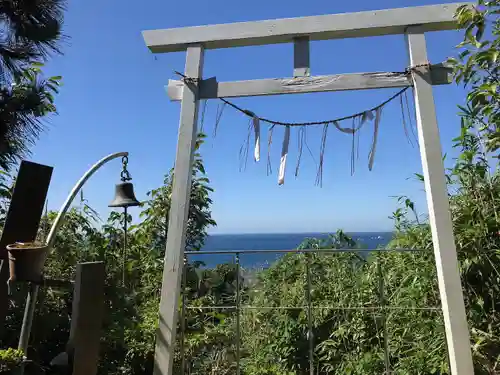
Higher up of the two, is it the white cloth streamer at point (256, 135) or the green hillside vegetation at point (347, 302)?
the white cloth streamer at point (256, 135)

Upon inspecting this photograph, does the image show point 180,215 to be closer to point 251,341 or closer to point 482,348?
point 251,341

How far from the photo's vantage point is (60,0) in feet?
10.4

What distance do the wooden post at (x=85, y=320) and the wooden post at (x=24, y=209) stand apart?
51 cm

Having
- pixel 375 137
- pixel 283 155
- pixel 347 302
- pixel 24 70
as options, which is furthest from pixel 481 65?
pixel 24 70

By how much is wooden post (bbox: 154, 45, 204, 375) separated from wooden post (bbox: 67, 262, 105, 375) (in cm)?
32

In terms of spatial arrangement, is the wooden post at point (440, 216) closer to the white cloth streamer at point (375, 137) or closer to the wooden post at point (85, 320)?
the white cloth streamer at point (375, 137)

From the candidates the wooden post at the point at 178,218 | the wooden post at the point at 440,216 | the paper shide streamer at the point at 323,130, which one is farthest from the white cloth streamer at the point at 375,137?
the wooden post at the point at 178,218

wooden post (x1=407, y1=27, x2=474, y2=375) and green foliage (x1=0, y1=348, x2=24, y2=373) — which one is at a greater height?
wooden post (x1=407, y1=27, x2=474, y2=375)

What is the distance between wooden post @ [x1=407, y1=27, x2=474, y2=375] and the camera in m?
1.66

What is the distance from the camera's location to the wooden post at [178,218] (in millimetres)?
1875

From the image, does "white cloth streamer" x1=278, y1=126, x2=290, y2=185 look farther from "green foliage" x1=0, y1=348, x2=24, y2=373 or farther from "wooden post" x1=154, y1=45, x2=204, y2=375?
"green foliage" x1=0, y1=348, x2=24, y2=373

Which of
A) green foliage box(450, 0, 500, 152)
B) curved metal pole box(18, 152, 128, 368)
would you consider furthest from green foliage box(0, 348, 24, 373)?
green foliage box(450, 0, 500, 152)

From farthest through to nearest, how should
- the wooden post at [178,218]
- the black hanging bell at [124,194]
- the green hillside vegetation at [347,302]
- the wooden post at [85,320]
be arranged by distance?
1. the black hanging bell at [124,194]
2. the green hillside vegetation at [347,302]
3. the wooden post at [178,218]
4. the wooden post at [85,320]

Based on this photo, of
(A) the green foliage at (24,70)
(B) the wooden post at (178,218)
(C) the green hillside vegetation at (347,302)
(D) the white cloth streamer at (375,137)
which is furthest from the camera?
(A) the green foliage at (24,70)
